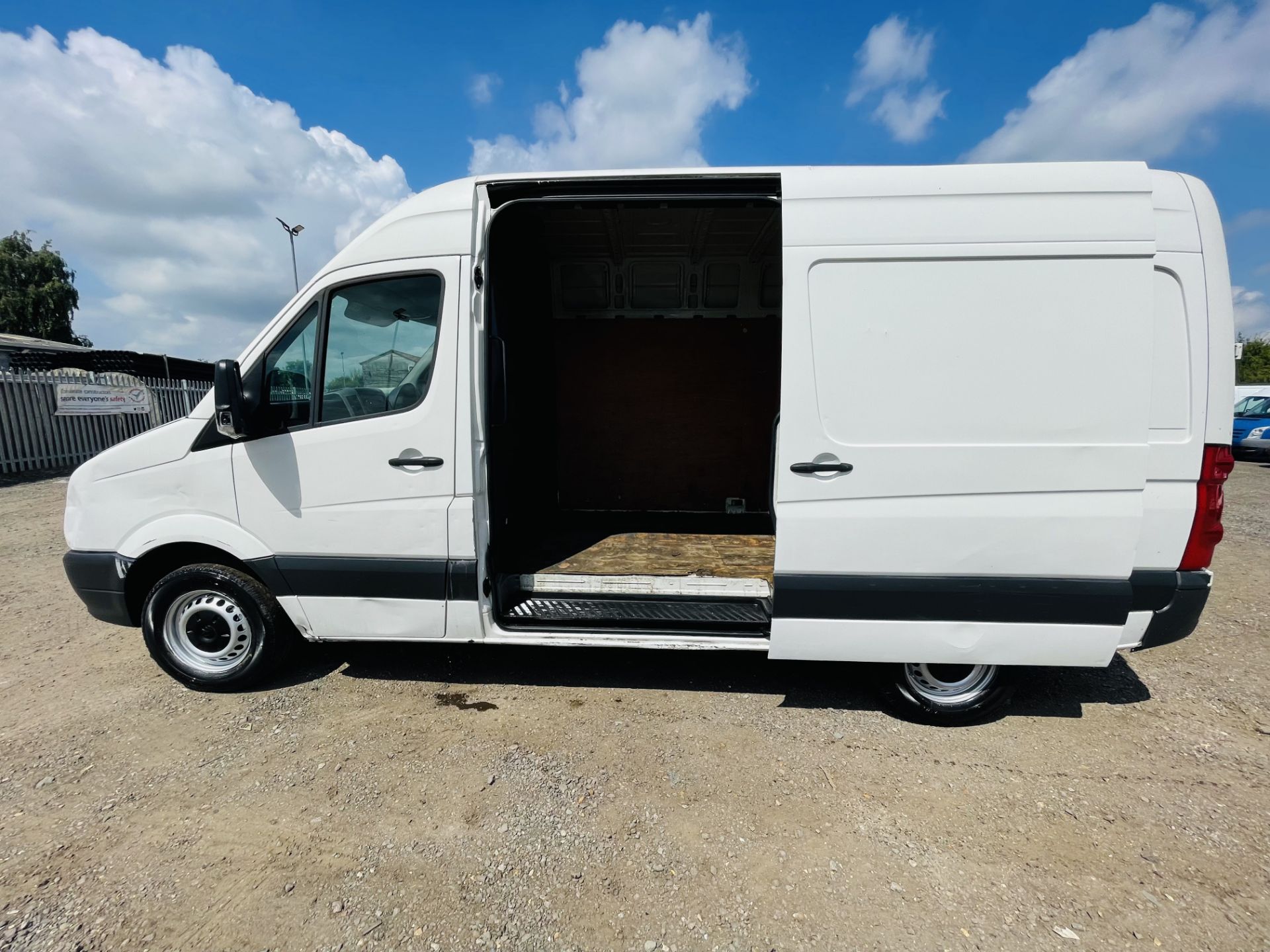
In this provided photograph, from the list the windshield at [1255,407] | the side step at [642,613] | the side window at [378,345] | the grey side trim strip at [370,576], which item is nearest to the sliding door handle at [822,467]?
the side step at [642,613]

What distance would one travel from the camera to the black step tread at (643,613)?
2900mm

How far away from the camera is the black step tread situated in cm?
290

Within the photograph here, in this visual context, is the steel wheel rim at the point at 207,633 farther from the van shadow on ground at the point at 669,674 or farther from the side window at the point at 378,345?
the side window at the point at 378,345

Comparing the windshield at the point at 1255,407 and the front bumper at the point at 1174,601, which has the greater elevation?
the windshield at the point at 1255,407

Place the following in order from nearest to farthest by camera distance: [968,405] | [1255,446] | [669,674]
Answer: [968,405], [669,674], [1255,446]

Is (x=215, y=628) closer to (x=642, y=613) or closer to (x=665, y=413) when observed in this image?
(x=642, y=613)

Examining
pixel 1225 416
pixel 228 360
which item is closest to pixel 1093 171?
pixel 1225 416

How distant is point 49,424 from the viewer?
10836mm

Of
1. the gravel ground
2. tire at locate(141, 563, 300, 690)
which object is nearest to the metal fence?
tire at locate(141, 563, 300, 690)

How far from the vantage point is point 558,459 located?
5.53 m

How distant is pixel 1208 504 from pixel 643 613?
254 centimetres

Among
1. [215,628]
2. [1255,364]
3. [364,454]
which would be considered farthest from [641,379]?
[1255,364]

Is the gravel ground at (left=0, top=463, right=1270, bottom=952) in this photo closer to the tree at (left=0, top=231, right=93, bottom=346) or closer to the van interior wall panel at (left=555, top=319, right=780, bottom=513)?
the van interior wall panel at (left=555, top=319, right=780, bottom=513)

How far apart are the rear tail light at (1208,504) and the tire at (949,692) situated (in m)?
0.93
